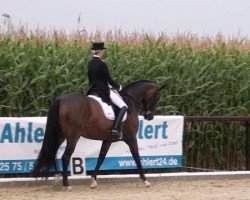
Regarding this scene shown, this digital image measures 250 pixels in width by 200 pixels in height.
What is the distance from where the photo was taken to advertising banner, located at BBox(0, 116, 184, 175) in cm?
1167

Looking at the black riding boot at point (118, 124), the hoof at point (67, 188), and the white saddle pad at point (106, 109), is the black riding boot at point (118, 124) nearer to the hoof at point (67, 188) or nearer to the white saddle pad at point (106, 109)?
the white saddle pad at point (106, 109)

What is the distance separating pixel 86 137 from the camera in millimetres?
11266

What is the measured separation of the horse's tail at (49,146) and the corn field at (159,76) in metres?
1.90

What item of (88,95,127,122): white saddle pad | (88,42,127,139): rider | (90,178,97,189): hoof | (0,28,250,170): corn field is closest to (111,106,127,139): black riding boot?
(88,42,127,139): rider

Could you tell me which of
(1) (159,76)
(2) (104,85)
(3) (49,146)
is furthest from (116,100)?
(1) (159,76)

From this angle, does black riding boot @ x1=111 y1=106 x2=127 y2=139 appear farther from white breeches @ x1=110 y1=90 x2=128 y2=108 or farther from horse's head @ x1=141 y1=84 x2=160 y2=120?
horse's head @ x1=141 y1=84 x2=160 y2=120

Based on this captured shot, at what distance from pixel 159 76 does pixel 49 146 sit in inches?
159

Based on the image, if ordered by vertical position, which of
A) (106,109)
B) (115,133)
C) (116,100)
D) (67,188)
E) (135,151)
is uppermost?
(116,100)

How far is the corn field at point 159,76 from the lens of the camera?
12.9 metres

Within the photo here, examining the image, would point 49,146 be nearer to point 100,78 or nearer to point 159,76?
point 100,78

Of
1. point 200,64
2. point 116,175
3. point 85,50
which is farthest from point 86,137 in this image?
point 200,64

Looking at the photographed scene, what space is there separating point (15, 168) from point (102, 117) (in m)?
1.91

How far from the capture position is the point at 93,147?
1227 centimetres

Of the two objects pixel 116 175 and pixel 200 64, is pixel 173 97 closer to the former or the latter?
pixel 200 64
